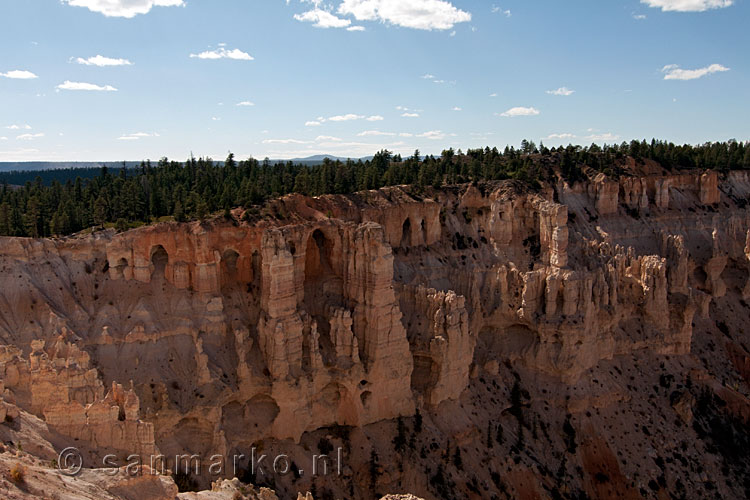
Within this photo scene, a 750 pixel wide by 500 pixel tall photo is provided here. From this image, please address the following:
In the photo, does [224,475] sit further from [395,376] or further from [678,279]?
[678,279]

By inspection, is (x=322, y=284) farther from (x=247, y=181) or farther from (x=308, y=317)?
(x=247, y=181)

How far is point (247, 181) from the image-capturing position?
5231 centimetres

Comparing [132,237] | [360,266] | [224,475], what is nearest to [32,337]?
[132,237]

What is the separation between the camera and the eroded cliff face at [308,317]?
114ft

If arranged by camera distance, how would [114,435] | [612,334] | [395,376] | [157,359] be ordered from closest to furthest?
1. [114,435]
2. [157,359]
3. [395,376]
4. [612,334]

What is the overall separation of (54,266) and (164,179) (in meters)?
31.4

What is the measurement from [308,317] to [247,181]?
1736 cm

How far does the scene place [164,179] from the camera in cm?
6756

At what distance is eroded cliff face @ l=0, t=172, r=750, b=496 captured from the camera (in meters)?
34.7

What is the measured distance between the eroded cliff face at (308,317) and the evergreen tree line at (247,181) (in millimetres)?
4549
